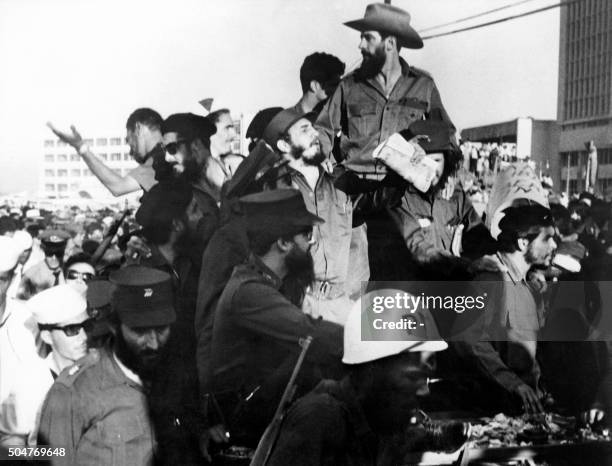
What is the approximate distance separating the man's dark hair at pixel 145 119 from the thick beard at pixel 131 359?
951 millimetres

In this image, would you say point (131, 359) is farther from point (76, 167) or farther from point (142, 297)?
point (76, 167)

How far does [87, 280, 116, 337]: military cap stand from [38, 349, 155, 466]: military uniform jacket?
10 cm

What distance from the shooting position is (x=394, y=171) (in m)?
3.90

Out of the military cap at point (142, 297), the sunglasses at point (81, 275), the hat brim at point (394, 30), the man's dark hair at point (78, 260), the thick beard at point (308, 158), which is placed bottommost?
the military cap at point (142, 297)

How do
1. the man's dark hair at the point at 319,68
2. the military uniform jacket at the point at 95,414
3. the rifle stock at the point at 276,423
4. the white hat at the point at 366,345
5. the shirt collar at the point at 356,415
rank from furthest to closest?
the man's dark hair at the point at 319,68 < the military uniform jacket at the point at 95,414 < the rifle stock at the point at 276,423 < the white hat at the point at 366,345 < the shirt collar at the point at 356,415

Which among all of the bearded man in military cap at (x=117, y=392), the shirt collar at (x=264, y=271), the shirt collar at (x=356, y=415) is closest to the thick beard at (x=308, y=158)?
the shirt collar at (x=264, y=271)

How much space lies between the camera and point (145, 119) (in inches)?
149

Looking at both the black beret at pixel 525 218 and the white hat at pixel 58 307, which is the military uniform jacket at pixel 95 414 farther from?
the black beret at pixel 525 218

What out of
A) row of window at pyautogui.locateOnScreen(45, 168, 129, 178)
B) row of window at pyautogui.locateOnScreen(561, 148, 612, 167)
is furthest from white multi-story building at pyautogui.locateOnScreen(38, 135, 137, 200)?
row of window at pyautogui.locateOnScreen(561, 148, 612, 167)

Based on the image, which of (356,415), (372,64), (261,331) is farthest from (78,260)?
(372,64)

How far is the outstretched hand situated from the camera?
380cm

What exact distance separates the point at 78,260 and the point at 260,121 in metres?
1.07

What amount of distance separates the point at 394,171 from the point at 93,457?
1.90 meters

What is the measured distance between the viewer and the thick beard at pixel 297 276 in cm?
379
